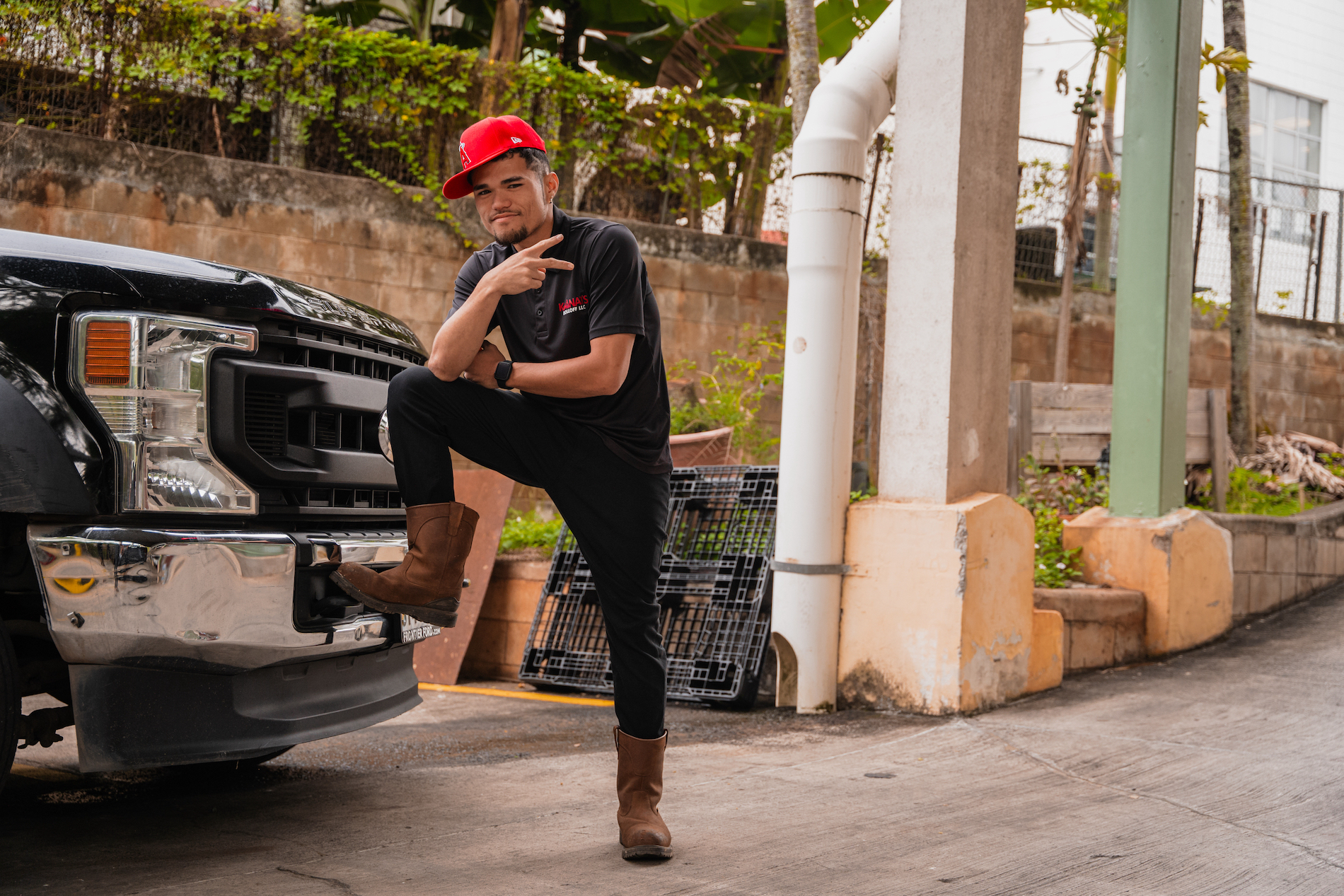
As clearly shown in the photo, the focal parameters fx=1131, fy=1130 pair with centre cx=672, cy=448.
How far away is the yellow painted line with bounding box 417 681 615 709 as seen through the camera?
18.4 feet

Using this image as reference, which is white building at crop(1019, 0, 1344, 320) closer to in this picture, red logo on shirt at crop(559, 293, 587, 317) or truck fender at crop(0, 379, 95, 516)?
red logo on shirt at crop(559, 293, 587, 317)

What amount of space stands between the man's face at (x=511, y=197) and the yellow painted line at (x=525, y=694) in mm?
3074

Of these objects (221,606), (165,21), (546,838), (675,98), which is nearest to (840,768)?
(546,838)

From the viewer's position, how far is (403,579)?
2.88 meters

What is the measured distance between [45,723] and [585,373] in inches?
62.0

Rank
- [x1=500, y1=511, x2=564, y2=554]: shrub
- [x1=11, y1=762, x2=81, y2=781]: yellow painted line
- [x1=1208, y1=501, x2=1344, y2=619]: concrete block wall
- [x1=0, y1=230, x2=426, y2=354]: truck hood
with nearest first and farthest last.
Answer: [x1=0, y1=230, x2=426, y2=354]: truck hood → [x1=11, y1=762, x2=81, y2=781]: yellow painted line → [x1=1208, y1=501, x2=1344, y2=619]: concrete block wall → [x1=500, y1=511, x2=564, y2=554]: shrub

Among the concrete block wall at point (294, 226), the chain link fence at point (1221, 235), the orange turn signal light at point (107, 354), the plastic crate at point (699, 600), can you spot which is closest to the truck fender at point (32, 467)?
the orange turn signal light at point (107, 354)

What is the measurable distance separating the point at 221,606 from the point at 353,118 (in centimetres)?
680

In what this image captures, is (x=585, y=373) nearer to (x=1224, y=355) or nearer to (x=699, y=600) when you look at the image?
(x=699, y=600)

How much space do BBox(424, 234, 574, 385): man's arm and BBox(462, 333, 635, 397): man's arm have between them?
0.19ft

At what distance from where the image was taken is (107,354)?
8.66 ft

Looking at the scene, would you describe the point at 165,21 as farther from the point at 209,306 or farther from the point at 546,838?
the point at 546,838

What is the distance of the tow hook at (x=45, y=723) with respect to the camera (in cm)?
270

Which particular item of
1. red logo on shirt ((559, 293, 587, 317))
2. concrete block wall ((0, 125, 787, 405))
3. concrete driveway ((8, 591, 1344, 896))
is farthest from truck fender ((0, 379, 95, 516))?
concrete block wall ((0, 125, 787, 405))
